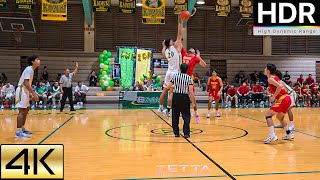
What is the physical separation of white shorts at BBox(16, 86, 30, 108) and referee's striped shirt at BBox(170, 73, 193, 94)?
3.34 metres

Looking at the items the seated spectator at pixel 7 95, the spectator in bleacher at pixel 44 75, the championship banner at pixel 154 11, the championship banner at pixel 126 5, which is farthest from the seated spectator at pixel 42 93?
the championship banner at pixel 154 11

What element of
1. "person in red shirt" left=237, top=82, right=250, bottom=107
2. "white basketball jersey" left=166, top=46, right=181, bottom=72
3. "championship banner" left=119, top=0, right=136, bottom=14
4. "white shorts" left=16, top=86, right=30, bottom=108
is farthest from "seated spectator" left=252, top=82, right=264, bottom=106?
"white shorts" left=16, top=86, right=30, bottom=108

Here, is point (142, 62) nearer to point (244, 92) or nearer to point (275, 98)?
point (244, 92)


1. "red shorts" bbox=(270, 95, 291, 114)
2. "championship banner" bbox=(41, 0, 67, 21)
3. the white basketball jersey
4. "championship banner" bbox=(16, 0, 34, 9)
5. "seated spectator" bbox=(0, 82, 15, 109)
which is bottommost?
"seated spectator" bbox=(0, 82, 15, 109)

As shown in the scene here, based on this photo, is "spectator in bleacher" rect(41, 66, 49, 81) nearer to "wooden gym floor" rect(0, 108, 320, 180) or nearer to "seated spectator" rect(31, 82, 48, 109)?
"seated spectator" rect(31, 82, 48, 109)

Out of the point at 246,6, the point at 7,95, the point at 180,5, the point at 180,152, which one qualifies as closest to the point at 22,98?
the point at 180,152

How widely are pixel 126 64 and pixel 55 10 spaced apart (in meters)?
7.15

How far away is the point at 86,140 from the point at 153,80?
48.2ft

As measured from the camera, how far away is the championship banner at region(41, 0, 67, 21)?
17.2 m

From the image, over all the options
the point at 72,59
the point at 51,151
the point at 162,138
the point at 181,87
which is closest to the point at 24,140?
the point at 162,138

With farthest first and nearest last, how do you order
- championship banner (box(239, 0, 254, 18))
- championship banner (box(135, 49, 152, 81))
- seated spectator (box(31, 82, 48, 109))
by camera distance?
championship banner (box(135, 49, 152, 81)) → championship banner (box(239, 0, 254, 18)) → seated spectator (box(31, 82, 48, 109))

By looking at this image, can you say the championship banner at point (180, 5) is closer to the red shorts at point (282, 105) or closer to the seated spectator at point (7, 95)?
the seated spectator at point (7, 95)

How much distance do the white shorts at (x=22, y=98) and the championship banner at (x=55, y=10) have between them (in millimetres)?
10045

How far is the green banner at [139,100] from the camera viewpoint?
18.1 m
